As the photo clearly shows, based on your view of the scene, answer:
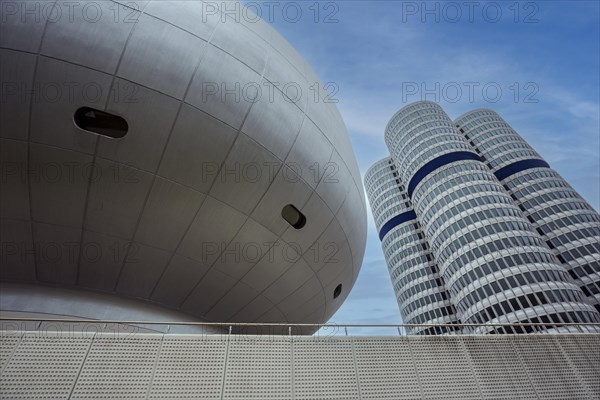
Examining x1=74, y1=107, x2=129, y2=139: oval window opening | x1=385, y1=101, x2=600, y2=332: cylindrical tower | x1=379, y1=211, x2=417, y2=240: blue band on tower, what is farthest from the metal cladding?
x1=379, y1=211, x2=417, y2=240: blue band on tower

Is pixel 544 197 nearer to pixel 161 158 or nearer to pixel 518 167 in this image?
pixel 518 167

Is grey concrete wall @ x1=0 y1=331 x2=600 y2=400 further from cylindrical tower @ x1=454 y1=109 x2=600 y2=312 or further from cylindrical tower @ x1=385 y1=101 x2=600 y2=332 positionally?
cylindrical tower @ x1=454 y1=109 x2=600 y2=312

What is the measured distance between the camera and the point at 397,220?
285 ft

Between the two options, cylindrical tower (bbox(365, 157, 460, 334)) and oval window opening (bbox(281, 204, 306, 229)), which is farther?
cylindrical tower (bbox(365, 157, 460, 334))

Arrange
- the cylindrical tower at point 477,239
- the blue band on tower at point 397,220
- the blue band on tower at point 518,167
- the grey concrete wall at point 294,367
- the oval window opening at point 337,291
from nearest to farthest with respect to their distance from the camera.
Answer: the grey concrete wall at point 294,367, the oval window opening at point 337,291, the cylindrical tower at point 477,239, the blue band on tower at point 518,167, the blue band on tower at point 397,220

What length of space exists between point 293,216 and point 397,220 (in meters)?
80.3

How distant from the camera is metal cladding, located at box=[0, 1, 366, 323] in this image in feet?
25.8

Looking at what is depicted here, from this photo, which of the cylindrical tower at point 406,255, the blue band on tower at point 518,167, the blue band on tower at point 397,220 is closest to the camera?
the cylindrical tower at point 406,255

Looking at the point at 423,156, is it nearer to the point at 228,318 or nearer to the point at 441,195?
the point at 441,195

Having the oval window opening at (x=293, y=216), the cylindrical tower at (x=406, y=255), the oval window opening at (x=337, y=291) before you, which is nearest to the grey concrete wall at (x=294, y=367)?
the oval window opening at (x=293, y=216)

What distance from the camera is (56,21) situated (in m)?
7.65

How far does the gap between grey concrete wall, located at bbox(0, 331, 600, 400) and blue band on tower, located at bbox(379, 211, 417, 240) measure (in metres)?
79.1

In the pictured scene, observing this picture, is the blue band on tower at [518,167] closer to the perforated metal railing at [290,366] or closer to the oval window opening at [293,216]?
the perforated metal railing at [290,366]

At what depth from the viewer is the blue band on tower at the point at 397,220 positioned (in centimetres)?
8569
